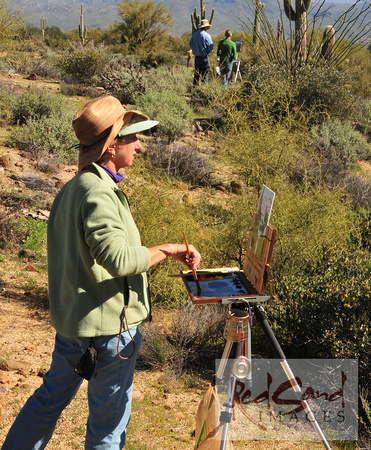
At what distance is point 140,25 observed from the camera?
21.1 m

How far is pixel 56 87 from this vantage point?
13.9 metres

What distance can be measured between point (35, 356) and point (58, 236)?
5.92ft

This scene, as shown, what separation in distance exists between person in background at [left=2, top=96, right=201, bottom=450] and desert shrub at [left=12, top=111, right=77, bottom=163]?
6057 millimetres

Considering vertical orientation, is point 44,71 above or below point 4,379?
above

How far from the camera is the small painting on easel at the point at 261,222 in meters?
2.00

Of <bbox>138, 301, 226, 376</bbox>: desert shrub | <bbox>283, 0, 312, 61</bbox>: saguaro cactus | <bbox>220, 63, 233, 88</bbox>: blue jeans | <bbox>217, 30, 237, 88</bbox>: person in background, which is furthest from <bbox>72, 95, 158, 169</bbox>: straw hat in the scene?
<bbox>220, 63, 233, 88</bbox>: blue jeans

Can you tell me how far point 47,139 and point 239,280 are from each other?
6767 millimetres

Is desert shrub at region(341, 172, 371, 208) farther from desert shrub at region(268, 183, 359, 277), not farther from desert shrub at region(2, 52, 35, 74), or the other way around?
desert shrub at region(2, 52, 35, 74)

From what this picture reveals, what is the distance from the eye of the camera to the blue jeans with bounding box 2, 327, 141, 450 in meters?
1.94

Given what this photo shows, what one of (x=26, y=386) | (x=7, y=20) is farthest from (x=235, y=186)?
(x=7, y=20)

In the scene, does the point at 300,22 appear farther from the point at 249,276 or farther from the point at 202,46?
the point at 249,276

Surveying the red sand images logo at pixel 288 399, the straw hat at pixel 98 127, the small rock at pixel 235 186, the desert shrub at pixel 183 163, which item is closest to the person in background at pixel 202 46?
the desert shrub at pixel 183 163

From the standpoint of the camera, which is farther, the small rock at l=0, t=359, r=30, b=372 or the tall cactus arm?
the tall cactus arm

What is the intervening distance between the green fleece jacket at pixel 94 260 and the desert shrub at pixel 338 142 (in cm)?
777
